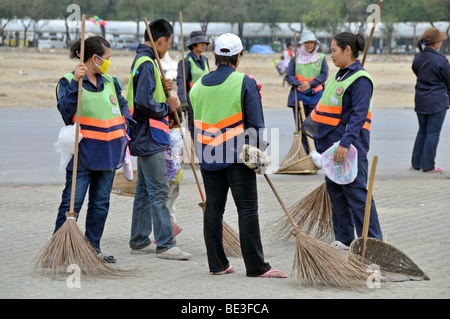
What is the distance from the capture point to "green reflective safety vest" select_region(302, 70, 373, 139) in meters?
6.05

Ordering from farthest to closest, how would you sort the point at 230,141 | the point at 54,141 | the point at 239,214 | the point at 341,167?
the point at 54,141
the point at 341,167
the point at 239,214
the point at 230,141

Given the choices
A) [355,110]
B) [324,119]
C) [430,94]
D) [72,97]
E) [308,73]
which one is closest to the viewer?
[72,97]

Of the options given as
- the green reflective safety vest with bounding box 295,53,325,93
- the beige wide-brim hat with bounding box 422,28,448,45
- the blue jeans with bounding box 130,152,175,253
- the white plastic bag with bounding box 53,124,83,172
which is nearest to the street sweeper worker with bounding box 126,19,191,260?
the blue jeans with bounding box 130,152,175,253

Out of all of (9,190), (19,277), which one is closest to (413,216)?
(19,277)

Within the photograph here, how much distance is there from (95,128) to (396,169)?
6269 mm

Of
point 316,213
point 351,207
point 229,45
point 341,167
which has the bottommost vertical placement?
point 316,213

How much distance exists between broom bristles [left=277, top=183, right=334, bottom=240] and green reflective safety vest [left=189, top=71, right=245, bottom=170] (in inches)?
66.8

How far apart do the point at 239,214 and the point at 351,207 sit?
1149mm

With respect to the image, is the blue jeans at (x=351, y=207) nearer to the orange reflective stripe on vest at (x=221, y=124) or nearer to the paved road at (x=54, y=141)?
the paved road at (x=54, y=141)

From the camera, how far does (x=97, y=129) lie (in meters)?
5.78

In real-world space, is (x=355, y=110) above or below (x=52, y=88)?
above

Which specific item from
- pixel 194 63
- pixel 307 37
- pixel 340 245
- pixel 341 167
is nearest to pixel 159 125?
pixel 341 167

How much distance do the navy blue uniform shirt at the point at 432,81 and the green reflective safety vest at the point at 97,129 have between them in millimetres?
5920

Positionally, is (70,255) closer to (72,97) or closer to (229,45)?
(72,97)
